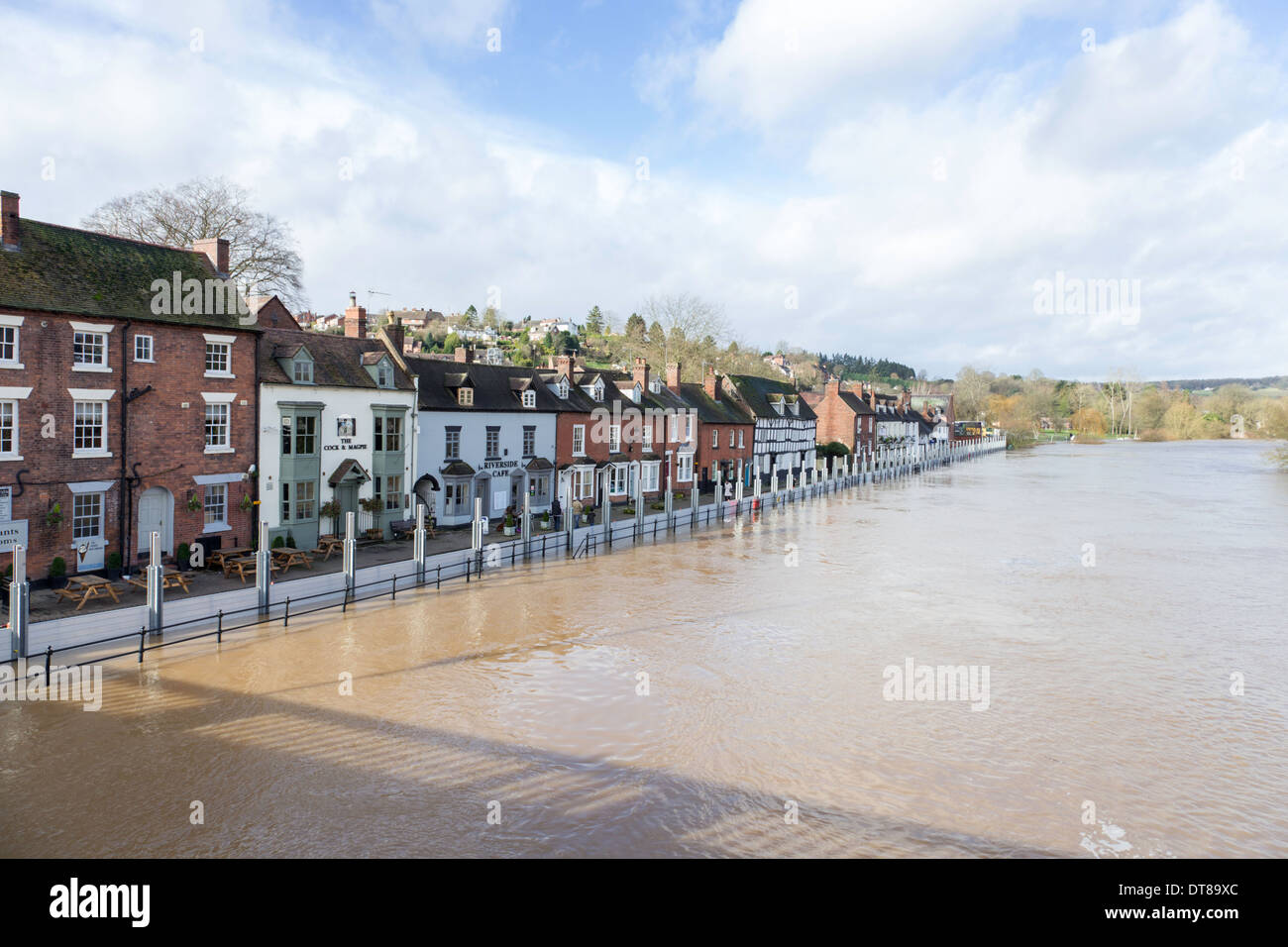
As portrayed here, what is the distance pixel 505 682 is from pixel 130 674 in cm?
713

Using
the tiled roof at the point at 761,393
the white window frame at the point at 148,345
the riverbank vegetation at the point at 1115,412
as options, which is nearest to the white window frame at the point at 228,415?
the white window frame at the point at 148,345

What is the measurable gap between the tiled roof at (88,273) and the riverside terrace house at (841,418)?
66046 mm

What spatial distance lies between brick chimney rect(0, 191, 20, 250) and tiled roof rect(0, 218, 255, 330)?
0.20m

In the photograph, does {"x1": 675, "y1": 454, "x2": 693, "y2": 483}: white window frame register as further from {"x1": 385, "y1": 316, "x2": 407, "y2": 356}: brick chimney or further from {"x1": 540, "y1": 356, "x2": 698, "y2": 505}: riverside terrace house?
{"x1": 385, "y1": 316, "x2": 407, "y2": 356}: brick chimney

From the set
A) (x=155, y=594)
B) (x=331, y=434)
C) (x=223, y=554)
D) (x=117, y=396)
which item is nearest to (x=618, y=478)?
(x=331, y=434)

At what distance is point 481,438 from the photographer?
34812mm

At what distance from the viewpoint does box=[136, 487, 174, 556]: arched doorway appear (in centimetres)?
2245

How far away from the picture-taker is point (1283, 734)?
15.5m

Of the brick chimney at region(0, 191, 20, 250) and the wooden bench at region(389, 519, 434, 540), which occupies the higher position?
the brick chimney at region(0, 191, 20, 250)

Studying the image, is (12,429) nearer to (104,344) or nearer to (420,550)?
(104,344)

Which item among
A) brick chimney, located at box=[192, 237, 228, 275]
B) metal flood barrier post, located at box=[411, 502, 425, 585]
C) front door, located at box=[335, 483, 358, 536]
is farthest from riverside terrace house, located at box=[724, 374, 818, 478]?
brick chimney, located at box=[192, 237, 228, 275]

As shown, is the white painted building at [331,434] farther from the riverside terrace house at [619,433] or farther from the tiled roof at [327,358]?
the riverside terrace house at [619,433]

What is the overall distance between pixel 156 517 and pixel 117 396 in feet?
11.8
